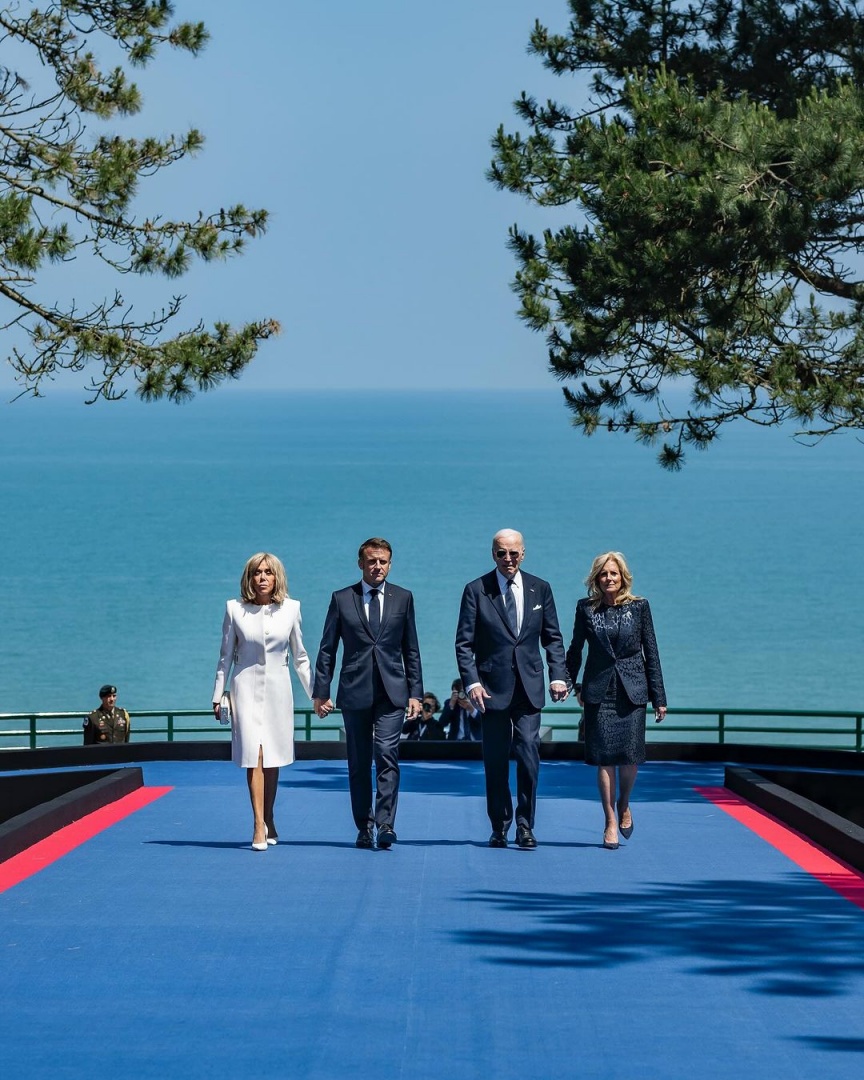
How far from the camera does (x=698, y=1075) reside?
6.16 meters

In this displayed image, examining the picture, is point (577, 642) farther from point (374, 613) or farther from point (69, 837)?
point (69, 837)

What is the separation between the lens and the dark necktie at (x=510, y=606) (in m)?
10.7

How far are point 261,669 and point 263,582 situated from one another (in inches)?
22.5

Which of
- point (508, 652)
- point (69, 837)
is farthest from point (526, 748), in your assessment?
point (69, 837)

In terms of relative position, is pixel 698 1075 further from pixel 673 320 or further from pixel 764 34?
pixel 764 34

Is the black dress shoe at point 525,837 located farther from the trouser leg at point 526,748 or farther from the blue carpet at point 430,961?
the trouser leg at point 526,748

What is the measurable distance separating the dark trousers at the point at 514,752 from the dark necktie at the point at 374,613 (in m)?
0.85

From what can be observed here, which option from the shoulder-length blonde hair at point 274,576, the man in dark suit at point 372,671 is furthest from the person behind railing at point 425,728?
the shoulder-length blonde hair at point 274,576

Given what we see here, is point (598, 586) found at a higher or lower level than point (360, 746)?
higher

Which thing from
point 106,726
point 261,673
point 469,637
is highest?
point 469,637

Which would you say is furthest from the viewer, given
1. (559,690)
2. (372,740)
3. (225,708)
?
(225,708)

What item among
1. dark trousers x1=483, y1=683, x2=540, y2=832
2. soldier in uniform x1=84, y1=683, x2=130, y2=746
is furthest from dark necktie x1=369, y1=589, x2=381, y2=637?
soldier in uniform x1=84, y1=683, x2=130, y2=746

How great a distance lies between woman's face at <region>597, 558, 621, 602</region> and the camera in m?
10.7

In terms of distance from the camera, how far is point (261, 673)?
10.9 metres
